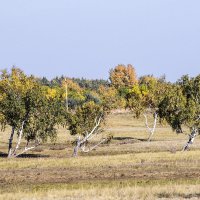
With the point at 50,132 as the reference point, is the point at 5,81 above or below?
above

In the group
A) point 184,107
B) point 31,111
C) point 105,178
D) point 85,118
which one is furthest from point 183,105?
point 105,178

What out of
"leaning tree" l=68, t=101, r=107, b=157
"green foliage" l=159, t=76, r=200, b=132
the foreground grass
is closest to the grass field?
the foreground grass

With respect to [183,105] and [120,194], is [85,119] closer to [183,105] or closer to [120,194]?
[183,105]

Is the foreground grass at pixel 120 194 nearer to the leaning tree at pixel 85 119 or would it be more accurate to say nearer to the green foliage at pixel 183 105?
the leaning tree at pixel 85 119

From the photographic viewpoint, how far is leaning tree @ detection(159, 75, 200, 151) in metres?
65.2

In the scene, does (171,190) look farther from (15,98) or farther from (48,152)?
(48,152)

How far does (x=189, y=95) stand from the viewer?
68.1 metres

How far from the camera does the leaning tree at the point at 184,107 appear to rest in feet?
214

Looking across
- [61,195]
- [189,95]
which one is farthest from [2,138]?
[61,195]

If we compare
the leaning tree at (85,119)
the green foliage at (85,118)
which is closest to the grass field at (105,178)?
the leaning tree at (85,119)

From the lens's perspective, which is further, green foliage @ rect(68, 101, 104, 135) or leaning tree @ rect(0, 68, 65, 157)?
green foliage @ rect(68, 101, 104, 135)

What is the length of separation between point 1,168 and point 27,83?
18224 mm

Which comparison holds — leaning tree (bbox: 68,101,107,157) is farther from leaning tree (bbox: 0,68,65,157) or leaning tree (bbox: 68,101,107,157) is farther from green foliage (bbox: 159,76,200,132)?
green foliage (bbox: 159,76,200,132)

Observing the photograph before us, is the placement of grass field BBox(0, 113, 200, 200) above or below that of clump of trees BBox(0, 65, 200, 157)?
below
